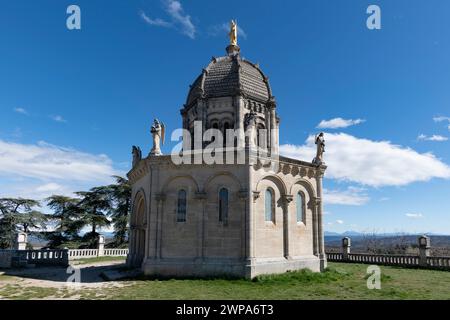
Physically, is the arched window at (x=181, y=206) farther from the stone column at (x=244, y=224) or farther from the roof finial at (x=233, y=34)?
the roof finial at (x=233, y=34)

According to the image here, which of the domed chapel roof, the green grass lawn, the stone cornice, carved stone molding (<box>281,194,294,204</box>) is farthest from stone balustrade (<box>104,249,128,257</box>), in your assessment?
carved stone molding (<box>281,194,294,204</box>)

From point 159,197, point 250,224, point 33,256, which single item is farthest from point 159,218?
point 33,256

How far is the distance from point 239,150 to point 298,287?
23.6ft

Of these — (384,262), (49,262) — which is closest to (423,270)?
(384,262)

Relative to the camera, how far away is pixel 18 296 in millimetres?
12805

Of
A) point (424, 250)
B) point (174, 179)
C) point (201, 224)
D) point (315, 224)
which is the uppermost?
point (174, 179)

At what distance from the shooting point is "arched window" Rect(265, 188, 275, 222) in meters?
18.1

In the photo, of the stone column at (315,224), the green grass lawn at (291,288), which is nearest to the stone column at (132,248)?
the green grass lawn at (291,288)

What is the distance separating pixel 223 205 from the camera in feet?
57.5

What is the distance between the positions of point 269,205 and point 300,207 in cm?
272

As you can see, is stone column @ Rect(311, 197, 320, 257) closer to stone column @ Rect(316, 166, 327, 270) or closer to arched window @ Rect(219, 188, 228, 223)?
stone column @ Rect(316, 166, 327, 270)

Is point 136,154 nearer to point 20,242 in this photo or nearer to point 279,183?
point 279,183

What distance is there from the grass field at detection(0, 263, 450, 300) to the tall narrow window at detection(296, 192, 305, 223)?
3.46m
